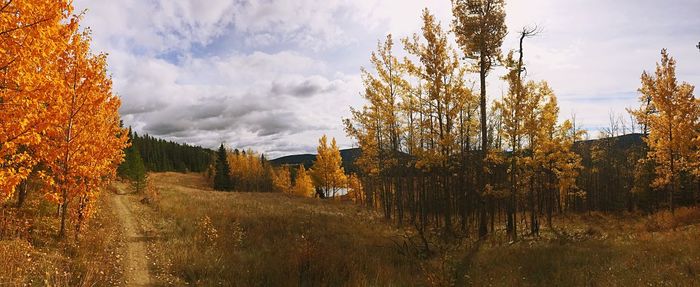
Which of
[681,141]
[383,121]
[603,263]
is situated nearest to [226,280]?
[603,263]

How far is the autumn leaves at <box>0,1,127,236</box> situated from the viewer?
20.9 feet

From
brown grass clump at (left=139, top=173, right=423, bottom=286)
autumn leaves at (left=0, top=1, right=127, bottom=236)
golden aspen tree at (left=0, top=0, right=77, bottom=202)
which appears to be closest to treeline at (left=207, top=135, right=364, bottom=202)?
brown grass clump at (left=139, top=173, right=423, bottom=286)

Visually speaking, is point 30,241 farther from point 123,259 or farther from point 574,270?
point 574,270

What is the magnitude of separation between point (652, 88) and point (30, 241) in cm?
3346

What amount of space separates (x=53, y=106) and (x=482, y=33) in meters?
14.6

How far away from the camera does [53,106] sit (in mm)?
8641

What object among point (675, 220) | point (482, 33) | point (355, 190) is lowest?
point (675, 220)

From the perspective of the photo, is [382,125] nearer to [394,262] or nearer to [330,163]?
[394,262]

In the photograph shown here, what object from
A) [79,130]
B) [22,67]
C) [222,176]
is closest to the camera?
[22,67]

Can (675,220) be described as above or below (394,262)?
below

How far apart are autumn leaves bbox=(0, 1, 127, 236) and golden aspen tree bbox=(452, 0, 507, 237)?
13.4 meters

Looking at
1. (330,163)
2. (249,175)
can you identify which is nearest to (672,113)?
(330,163)

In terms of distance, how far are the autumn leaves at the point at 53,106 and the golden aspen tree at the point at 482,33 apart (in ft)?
44.1

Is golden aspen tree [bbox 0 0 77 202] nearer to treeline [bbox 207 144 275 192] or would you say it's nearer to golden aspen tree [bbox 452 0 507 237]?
golden aspen tree [bbox 452 0 507 237]
